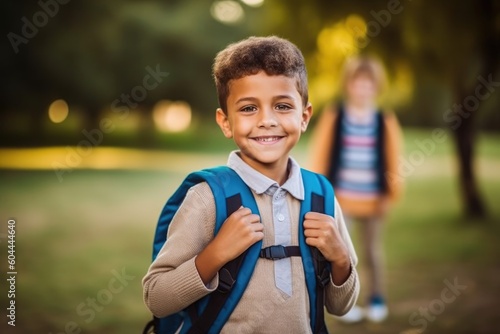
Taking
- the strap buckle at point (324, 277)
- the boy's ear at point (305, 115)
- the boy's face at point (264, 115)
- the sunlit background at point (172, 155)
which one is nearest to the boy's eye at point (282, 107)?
the boy's face at point (264, 115)

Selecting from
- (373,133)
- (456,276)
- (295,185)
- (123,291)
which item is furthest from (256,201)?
(456,276)

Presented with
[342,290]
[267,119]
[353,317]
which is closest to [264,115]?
[267,119]

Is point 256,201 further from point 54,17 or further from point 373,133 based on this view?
point 54,17

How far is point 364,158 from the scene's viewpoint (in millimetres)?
4746

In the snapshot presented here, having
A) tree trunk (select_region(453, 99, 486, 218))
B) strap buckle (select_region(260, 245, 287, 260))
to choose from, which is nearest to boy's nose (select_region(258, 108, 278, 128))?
strap buckle (select_region(260, 245, 287, 260))

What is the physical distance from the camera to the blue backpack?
181 centimetres

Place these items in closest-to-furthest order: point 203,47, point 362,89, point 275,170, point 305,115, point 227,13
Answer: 1. point 275,170
2. point 305,115
3. point 362,89
4. point 227,13
5. point 203,47

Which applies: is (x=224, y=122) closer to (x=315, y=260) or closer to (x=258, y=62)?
(x=258, y=62)

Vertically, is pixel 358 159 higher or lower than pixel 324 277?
higher

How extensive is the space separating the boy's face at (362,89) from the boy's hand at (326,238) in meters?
2.97

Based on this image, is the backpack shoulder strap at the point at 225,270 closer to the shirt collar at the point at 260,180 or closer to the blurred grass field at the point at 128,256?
the shirt collar at the point at 260,180

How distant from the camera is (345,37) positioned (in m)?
7.85

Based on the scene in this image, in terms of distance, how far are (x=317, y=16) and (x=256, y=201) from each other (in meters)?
6.17

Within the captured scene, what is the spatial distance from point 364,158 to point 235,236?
3.16m
